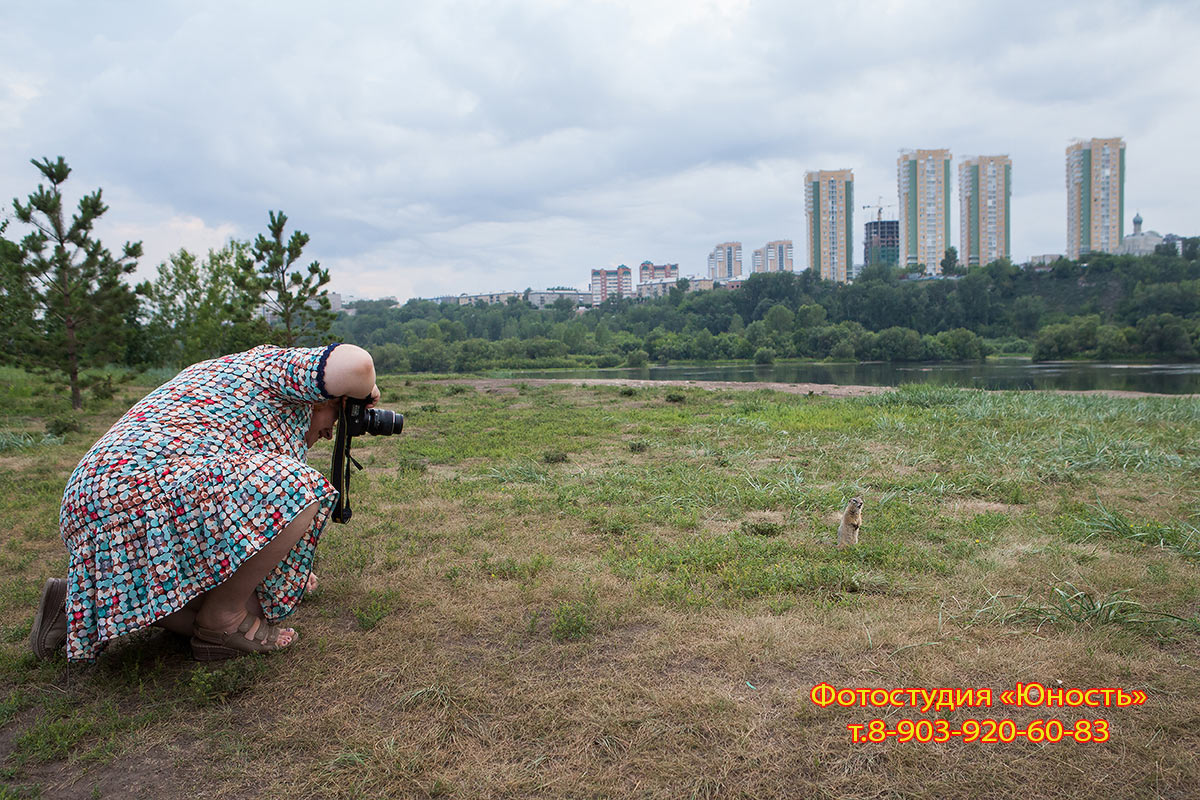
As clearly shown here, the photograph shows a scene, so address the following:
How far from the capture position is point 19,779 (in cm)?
189

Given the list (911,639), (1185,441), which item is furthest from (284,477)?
(1185,441)

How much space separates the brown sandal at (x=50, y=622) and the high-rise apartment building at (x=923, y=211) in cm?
10738

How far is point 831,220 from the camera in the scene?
342ft

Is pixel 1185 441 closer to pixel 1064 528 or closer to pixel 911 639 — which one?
pixel 1064 528

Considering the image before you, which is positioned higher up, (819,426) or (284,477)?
(284,477)

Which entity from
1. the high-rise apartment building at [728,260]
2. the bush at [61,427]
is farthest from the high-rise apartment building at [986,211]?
the bush at [61,427]

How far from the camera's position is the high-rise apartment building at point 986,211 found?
310 feet

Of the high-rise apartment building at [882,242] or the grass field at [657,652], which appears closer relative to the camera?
the grass field at [657,652]

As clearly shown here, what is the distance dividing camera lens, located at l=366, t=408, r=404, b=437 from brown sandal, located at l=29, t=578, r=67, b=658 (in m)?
1.19

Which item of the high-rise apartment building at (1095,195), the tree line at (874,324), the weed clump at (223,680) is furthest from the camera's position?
the high-rise apartment building at (1095,195)

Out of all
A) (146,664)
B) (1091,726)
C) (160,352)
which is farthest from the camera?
(160,352)

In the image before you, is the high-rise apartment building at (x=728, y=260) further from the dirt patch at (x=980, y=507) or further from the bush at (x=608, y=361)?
the dirt patch at (x=980, y=507)

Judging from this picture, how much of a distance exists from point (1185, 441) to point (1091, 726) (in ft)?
22.9

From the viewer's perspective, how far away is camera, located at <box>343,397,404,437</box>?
8.74 ft
